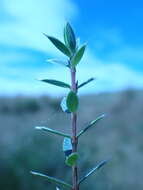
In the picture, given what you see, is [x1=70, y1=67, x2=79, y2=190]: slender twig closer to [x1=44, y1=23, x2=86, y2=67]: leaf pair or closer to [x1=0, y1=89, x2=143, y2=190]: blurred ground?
[x1=44, y1=23, x2=86, y2=67]: leaf pair

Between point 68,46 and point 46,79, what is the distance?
48mm

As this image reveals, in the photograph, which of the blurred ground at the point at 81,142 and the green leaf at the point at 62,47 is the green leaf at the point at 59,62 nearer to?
the green leaf at the point at 62,47

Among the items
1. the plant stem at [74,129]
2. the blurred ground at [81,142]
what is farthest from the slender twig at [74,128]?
the blurred ground at [81,142]

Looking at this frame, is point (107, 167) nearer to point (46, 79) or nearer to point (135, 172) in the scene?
point (135, 172)

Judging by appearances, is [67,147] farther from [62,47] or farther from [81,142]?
[81,142]

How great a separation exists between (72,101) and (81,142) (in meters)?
10.3

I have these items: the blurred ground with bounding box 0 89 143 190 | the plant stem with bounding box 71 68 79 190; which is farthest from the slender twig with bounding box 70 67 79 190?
the blurred ground with bounding box 0 89 143 190

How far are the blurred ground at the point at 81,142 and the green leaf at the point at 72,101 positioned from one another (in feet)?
0.66

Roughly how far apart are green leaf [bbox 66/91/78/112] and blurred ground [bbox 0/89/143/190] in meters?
0.20

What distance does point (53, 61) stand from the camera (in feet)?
2.02

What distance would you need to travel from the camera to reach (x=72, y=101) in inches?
21.6

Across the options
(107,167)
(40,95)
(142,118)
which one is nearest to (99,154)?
(107,167)

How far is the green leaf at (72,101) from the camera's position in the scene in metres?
0.54

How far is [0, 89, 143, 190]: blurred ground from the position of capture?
7262mm
